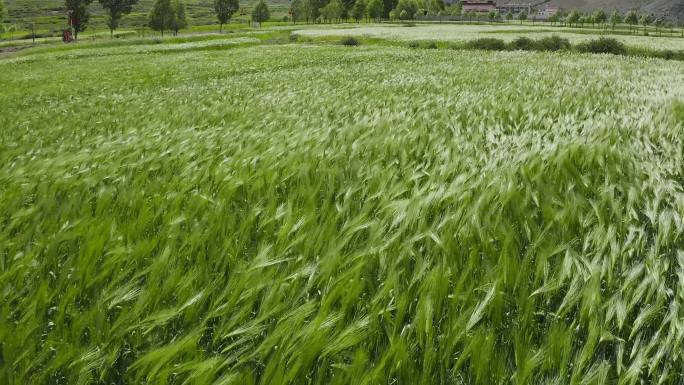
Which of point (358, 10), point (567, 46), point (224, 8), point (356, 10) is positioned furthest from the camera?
point (356, 10)

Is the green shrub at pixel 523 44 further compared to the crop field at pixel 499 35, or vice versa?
the crop field at pixel 499 35

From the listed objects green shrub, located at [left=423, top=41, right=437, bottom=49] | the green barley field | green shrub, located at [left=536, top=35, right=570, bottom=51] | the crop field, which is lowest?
the green barley field

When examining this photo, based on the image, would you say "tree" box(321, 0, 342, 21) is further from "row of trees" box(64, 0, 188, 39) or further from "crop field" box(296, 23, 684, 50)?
"crop field" box(296, 23, 684, 50)

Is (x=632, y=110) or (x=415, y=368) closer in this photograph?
(x=415, y=368)

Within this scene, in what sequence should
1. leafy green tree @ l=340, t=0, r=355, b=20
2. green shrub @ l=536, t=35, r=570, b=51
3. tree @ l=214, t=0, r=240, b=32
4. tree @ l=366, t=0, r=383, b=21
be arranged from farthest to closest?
leafy green tree @ l=340, t=0, r=355, b=20, tree @ l=366, t=0, r=383, b=21, tree @ l=214, t=0, r=240, b=32, green shrub @ l=536, t=35, r=570, b=51

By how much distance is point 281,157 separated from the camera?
3.22 meters

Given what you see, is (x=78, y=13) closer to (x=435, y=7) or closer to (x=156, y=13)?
(x=156, y=13)

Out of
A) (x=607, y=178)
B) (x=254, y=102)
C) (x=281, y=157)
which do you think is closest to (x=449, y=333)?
(x=607, y=178)

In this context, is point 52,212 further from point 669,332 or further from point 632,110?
point 632,110

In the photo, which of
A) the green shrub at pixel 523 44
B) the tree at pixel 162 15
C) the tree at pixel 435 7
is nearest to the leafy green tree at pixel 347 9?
the tree at pixel 435 7

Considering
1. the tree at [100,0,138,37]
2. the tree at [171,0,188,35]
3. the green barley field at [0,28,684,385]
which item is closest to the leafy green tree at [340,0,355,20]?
the tree at [171,0,188,35]

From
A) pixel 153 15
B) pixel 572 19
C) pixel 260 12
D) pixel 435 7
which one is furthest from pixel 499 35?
pixel 435 7

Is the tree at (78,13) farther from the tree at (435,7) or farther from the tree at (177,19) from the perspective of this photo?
the tree at (435,7)

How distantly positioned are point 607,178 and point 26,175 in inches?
140
